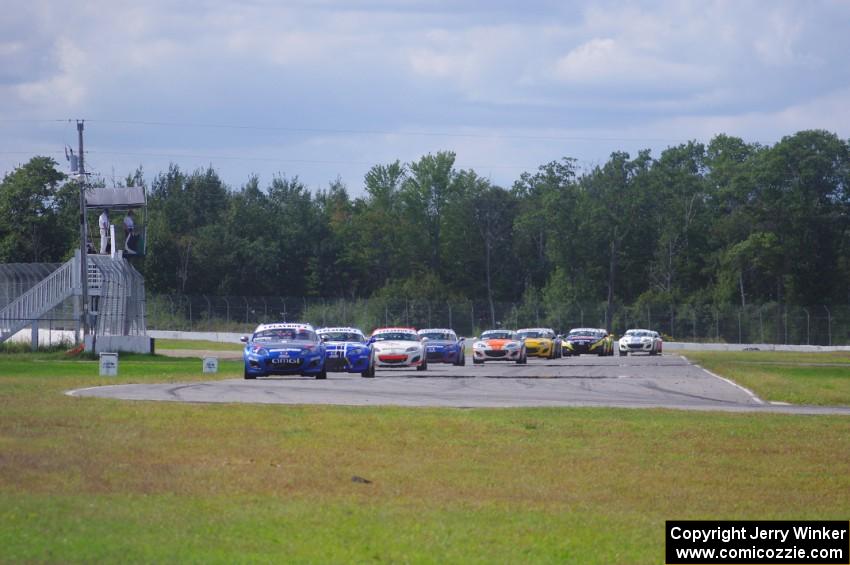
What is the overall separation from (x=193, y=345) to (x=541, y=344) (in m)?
25.0

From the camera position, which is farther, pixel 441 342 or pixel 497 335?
pixel 497 335

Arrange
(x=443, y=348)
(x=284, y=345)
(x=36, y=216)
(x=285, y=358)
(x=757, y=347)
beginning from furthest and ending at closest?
1. (x=36, y=216)
2. (x=757, y=347)
3. (x=443, y=348)
4. (x=284, y=345)
5. (x=285, y=358)

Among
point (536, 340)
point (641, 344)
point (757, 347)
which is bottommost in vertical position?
point (757, 347)

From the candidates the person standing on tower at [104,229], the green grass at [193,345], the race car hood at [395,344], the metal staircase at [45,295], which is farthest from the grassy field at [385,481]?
the green grass at [193,345]

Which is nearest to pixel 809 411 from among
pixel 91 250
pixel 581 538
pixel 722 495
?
pixel 722 495

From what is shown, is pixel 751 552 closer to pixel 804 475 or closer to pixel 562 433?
pixel 804 475

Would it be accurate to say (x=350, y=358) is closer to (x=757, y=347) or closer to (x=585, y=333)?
(x=585, y=333)

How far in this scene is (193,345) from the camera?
222 ft

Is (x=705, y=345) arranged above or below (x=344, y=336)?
below

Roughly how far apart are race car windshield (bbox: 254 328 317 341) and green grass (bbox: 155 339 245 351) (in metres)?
35.2

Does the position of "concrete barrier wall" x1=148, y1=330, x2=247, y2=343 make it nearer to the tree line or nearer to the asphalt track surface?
the tree line

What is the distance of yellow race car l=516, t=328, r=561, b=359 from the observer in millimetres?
49750

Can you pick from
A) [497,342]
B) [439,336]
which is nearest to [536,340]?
[497,342]

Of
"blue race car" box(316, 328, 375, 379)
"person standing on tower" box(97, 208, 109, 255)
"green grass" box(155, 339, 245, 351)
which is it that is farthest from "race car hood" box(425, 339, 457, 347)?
"green grass" box(155, 339, 245, 351)
